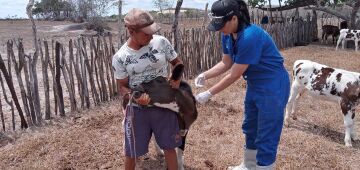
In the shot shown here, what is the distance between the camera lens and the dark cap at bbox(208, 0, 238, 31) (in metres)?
2.79

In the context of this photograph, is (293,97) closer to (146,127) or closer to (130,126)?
(146,127)

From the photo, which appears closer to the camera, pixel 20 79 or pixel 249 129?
pixel 249 129

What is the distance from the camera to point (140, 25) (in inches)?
106

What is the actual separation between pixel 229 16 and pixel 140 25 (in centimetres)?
66

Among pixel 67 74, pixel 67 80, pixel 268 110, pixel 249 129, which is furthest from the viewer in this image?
pixel 67 74

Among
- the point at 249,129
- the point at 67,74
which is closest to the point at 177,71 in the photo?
the point at 249,129

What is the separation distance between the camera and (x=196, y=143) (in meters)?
4.63

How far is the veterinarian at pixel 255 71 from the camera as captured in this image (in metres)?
2.84

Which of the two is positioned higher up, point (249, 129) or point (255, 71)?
point (255, 71)

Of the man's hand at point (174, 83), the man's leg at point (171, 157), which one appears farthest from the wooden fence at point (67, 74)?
the man's hand at point (174, 83)

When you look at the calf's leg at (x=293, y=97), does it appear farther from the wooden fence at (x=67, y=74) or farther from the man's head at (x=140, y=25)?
the man's head at (x=140, y=25)

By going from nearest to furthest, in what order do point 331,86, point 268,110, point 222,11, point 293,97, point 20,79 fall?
point 222,11, point 268,110, point 331,86, point 20,79, point 293,97

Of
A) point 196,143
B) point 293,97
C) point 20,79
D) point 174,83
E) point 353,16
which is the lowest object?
point 196,143

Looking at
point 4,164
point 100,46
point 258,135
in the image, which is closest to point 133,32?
point 258,135
